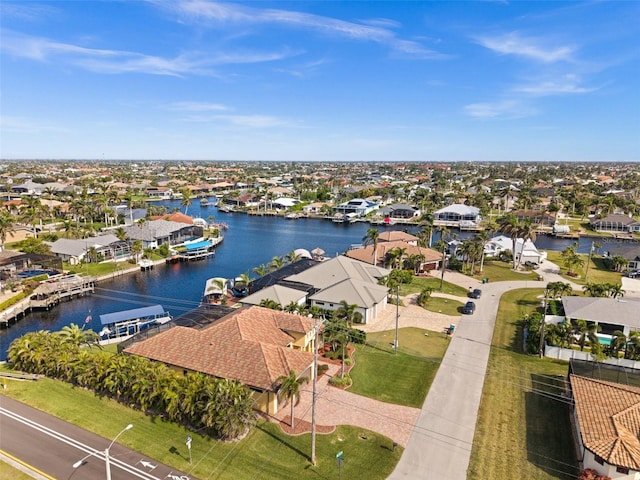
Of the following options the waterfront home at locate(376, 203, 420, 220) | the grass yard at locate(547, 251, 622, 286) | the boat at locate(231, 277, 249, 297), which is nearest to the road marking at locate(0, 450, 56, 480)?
the boat at locate(231, 277, 249, 297)

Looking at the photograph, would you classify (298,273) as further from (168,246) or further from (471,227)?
(471,227)

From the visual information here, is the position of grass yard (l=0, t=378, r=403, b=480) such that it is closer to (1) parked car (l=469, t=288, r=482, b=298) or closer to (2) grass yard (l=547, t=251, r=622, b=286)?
(1) parked car (l=469, t=288, r=482, b=298)

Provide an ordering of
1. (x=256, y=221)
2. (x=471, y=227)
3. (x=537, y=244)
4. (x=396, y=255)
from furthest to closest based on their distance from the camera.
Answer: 1. (x=256, y=221)
2. (x=471, y=227)
3. (x=537, y=244)
4. (x=396, y=255)

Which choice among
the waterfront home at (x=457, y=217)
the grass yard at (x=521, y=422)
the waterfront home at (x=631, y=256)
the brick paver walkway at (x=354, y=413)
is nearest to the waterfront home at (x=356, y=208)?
the waterfront home at (x=457, y=217)

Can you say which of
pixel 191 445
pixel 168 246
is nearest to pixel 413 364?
pixel 191 445

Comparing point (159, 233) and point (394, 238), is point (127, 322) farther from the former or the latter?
point (394, 238)
